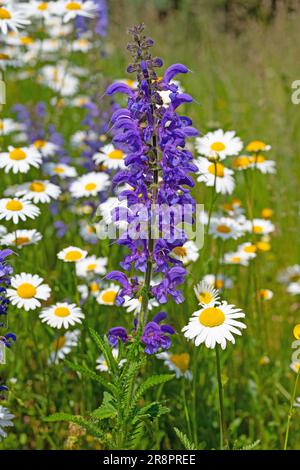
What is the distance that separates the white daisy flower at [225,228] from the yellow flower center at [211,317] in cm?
107

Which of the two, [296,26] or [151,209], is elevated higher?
[296,26]

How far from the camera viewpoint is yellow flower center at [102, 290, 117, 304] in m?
3.13

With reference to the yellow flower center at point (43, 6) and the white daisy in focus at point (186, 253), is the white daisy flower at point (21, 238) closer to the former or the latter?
the white daisy in focus at point (186, 253)

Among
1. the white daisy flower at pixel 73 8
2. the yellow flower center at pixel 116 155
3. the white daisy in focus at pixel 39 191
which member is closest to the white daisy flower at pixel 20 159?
the white daisy in focus at pixel 39 191

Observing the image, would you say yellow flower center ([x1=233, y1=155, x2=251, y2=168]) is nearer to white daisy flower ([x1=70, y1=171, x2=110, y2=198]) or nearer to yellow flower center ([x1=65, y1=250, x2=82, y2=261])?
white daisy flower ([x1=70, y1=171, x2=110, y2=198])

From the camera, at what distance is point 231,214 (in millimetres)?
3695

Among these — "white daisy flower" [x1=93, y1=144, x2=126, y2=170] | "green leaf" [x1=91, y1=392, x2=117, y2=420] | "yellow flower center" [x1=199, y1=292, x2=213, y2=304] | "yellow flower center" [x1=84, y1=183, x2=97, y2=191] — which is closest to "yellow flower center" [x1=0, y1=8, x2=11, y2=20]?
"white daisy flower" [x1=93, y1=144, x2=126, y2=170]

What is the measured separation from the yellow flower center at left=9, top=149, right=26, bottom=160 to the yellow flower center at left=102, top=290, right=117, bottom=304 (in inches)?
36.5

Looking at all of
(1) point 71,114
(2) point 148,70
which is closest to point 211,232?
(2) point 148,70

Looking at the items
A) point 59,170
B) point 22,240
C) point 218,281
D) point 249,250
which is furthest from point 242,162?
point 59,170

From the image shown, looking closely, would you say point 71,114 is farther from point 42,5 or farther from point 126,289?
point 126,289

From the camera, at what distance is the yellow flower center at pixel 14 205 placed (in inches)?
125

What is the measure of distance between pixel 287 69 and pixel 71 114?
220 cm

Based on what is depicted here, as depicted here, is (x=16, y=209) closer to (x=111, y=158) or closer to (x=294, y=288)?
(x=111, y=158)
